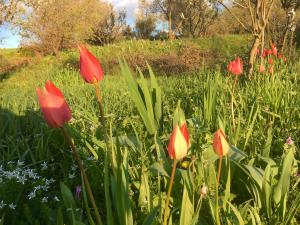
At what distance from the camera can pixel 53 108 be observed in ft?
3.49

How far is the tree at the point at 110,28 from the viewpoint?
118 feet

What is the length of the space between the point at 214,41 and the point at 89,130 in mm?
16159

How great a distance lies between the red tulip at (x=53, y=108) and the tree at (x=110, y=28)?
34.7m

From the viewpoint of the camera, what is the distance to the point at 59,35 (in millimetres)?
19844

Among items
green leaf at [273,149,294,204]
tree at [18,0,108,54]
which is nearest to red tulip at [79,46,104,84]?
green leaf at [273,149,294,204]

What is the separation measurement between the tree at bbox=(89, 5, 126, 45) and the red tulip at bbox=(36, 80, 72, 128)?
34.7 metres

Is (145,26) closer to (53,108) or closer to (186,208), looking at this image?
(186,208)

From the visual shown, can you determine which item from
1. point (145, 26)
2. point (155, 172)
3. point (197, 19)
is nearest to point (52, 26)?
point (155, 172)

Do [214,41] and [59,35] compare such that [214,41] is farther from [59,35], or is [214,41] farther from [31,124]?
Result: [31,124]

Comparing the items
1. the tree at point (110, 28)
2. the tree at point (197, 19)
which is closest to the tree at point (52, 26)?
the tree at point (110, 28)

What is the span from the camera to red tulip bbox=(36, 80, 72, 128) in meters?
1.06

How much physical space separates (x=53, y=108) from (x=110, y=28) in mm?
37448

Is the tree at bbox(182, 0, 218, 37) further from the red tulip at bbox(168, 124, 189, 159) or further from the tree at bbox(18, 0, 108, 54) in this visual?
the red tulip at bbox(168, 124, 189, 159)

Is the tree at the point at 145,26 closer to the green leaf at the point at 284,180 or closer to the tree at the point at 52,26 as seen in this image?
the tree at the point at 52,26
